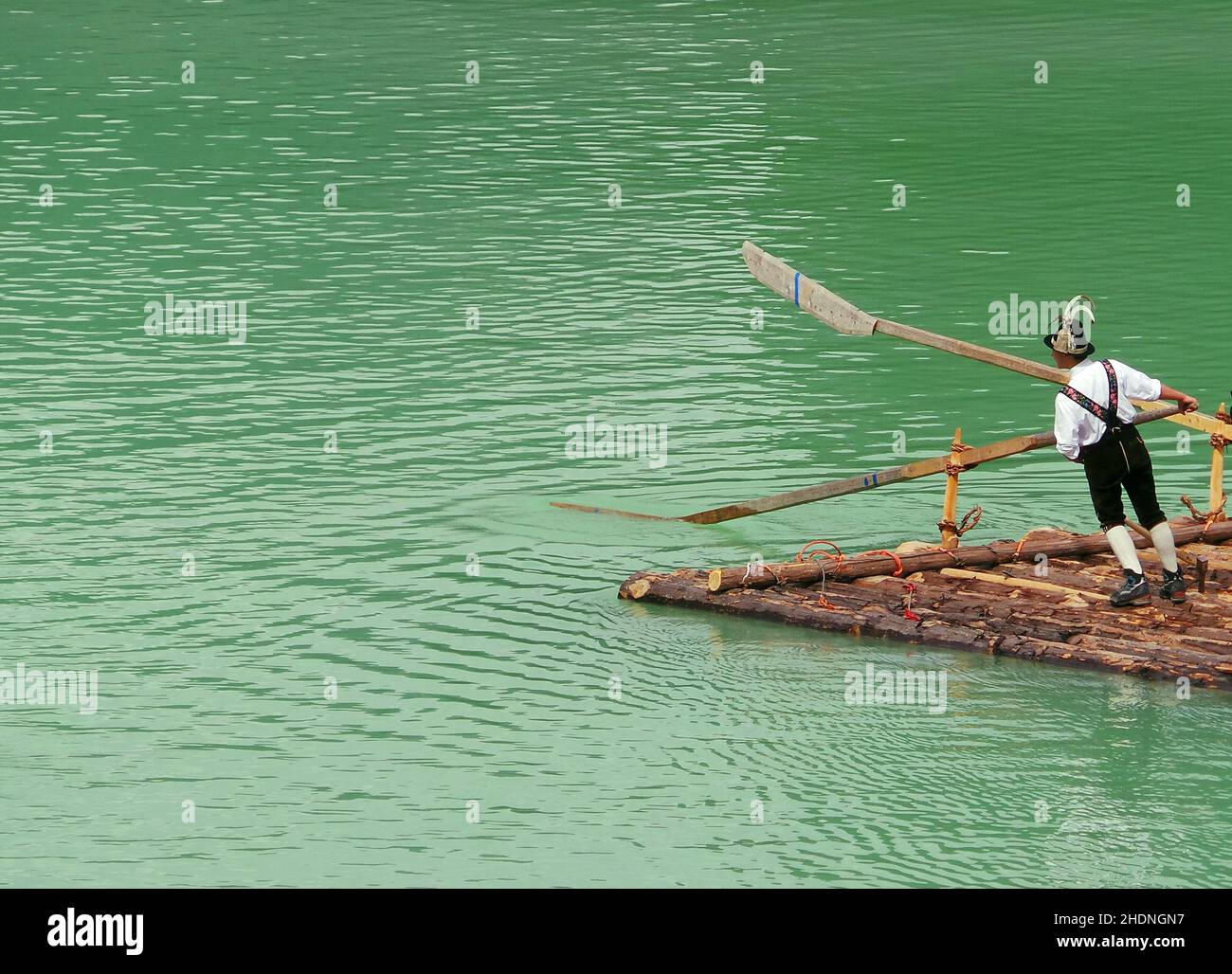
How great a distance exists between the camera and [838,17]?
67125mm

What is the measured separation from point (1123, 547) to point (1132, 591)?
14.7 inches

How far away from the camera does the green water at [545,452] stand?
49.6ft

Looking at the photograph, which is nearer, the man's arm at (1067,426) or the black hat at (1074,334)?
the black hat at (1074,334)

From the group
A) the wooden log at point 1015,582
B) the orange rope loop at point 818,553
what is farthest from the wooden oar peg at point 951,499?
the orange rope loop at point 818,553

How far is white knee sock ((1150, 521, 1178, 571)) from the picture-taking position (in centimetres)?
1798

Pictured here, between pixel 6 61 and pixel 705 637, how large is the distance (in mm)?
46382

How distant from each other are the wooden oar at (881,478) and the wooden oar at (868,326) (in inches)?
21.0

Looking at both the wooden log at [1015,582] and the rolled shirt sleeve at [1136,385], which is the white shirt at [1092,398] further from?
the wooden log at [1015,582]

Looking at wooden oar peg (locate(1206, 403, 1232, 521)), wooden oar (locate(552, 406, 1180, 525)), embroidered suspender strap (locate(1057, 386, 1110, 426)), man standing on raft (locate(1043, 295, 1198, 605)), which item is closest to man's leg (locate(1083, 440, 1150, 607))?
man standing on raft (locate(1043, 295, 1198, 605))

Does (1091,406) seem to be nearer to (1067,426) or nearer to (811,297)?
(1067,426)

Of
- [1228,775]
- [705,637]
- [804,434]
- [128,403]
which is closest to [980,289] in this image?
[804,434]

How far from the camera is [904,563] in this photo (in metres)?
19.2

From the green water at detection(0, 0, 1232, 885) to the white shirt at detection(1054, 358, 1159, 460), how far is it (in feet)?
6.33

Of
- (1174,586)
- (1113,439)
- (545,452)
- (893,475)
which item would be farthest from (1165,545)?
(545,452)
